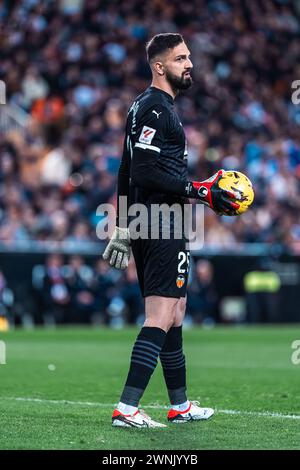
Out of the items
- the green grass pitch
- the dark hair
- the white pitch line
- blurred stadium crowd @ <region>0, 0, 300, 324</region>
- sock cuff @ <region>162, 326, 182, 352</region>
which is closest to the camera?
the green grass pitch

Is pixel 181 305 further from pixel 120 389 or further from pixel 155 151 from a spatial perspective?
pixel 120 389

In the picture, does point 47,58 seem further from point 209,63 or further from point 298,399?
point 298,399

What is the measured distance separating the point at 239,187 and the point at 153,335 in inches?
41.5

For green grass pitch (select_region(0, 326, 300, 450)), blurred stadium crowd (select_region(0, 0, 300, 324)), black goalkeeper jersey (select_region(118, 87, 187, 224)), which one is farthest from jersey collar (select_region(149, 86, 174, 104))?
blurred stadium crowd (select_region(0, 0, 300, 324))

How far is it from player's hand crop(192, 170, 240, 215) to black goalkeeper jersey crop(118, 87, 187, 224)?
108 mm

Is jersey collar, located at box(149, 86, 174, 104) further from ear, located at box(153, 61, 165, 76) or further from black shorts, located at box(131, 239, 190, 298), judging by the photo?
black shorts, located at box(131, 239, 190, 298)

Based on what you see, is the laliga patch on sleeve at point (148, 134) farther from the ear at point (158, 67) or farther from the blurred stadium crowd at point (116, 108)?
the blurred stadium crowd at point (116, 108)

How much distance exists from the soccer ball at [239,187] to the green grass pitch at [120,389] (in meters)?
1.38

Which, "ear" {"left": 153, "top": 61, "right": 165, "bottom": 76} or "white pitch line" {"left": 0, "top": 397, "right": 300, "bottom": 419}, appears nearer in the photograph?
"ear" {"left": 153, "top": 61, "right": 165, "bottom": 76}

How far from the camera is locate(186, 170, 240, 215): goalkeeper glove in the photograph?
22.1 feet

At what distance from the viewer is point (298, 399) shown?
28.0 ft

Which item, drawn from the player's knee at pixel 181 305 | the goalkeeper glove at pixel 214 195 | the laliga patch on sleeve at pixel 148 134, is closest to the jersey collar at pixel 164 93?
the laliga patch on sleeve at pixel 148 134
